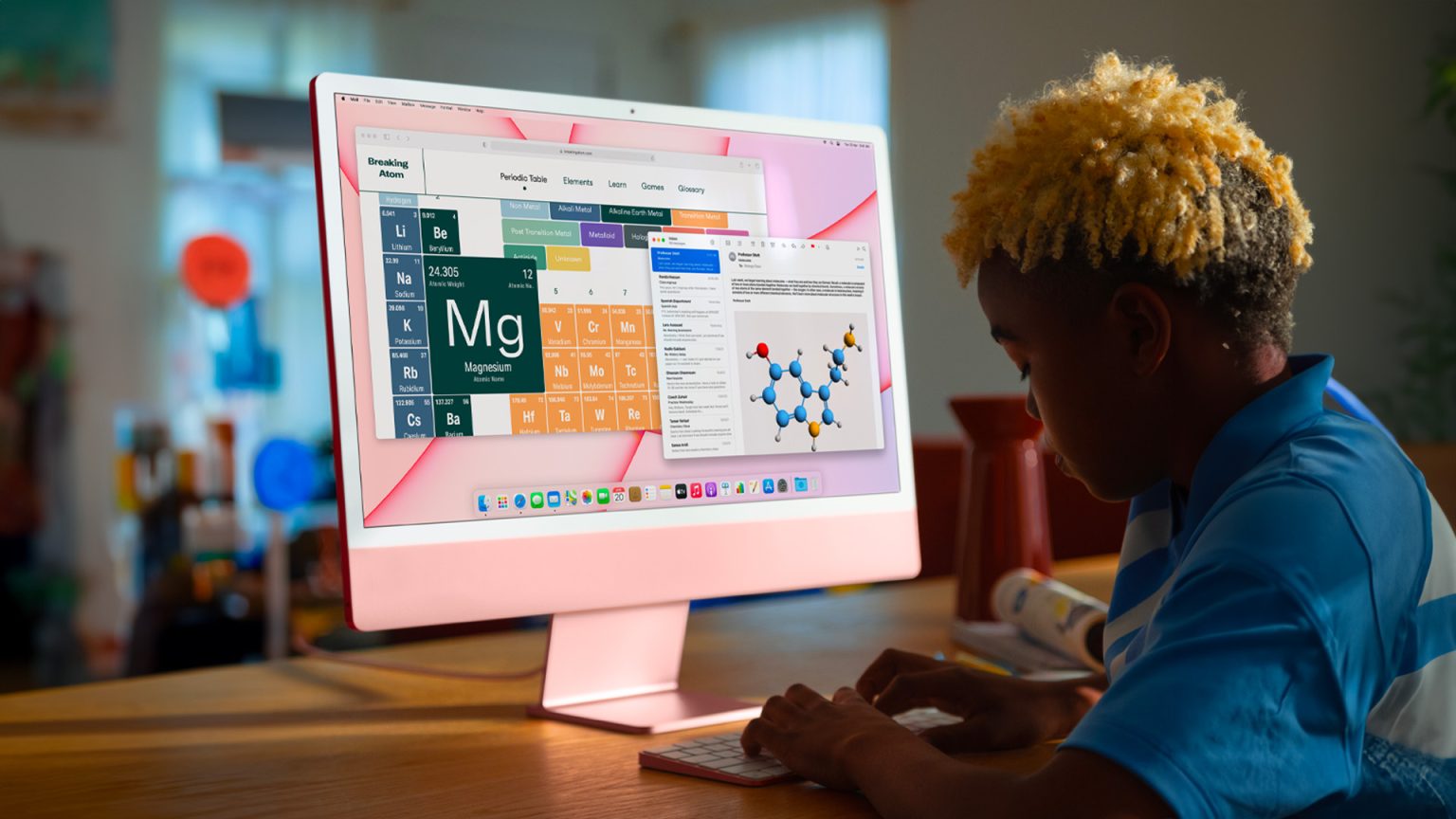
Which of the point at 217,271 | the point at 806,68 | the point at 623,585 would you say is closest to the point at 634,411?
the point at 623,585

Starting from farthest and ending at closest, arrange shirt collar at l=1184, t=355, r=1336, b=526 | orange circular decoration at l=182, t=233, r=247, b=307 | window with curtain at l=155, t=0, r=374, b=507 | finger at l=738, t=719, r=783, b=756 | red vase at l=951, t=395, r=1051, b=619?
window with curtain at l=155, t=0, r=374, b=507, orange circular decoration at l=182, t=233, r=247, b=307, red vase at l=951, t=395, r=1051, b=619, finger at l=738, t=719, r=783, b=756, shirt collar at l=1184, t=355, r=1336, b=526

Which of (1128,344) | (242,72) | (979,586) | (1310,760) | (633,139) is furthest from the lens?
(242,72)

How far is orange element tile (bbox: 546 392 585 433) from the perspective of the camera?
37.4 inches

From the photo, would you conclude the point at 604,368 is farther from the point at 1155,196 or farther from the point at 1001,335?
the point at 1155,196

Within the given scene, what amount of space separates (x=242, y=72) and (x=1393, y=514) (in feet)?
15.5

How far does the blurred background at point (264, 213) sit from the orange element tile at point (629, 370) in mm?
2936

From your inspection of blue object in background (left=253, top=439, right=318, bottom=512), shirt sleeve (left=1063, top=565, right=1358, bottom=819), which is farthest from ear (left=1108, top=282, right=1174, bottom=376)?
blue object in background (left=253, top=439, right=318, bottom=512)

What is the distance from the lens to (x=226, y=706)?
3.47 ft

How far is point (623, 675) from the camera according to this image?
40.8 inches

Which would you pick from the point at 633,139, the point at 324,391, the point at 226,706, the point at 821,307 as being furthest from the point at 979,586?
the point at 324,391

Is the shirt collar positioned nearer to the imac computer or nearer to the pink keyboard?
the pink keyboard

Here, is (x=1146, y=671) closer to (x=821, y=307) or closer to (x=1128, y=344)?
(x=1128, y=344)

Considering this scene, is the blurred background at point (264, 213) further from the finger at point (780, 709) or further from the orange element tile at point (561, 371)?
the finger at point (780, 709)

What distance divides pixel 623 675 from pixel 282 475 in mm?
1794
